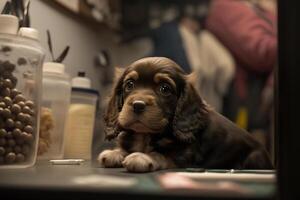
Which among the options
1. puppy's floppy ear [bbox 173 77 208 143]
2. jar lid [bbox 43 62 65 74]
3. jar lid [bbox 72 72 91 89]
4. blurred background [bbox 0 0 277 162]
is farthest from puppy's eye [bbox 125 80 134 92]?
blurred background [bbox 0 0 277 162]

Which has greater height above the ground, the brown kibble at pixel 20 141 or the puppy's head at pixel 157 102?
the puppy's head at pixel 157 102

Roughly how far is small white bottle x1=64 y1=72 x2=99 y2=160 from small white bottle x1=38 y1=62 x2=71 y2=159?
0.32 ft

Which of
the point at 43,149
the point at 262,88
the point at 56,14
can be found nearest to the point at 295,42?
the point at 43,149

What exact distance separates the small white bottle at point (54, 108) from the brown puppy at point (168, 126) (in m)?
0.22

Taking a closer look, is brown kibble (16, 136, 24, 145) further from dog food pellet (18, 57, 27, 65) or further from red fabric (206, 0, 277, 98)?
red fabric (206, 0, 277, 98)

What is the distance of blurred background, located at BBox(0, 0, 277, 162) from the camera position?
2047 mm

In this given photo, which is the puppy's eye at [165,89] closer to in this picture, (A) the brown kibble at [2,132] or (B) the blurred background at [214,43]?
(A) the brown kibble at [2,132]

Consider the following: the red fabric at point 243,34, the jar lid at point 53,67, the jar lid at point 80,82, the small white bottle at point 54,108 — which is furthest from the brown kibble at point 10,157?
the red fabric at point 243,34

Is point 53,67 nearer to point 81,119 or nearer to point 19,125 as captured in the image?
point 81,119

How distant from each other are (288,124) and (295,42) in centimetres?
8

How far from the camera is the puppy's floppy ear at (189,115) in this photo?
950 mm

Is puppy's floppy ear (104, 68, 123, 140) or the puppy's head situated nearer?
the puppy's head

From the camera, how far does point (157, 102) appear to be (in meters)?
0.92

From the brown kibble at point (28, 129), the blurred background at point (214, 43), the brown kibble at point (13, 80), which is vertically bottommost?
the brown kibble at point (28, 129)
